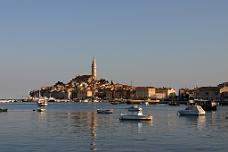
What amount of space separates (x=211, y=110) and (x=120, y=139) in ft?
246

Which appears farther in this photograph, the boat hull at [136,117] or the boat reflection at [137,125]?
the boat hull at [136,117]

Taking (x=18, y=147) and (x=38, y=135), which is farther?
(x=38, y=135)

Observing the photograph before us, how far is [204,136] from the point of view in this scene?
38188 millimetres

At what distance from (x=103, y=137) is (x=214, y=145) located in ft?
29.7

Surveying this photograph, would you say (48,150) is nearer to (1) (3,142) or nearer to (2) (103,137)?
(1) (3,142)

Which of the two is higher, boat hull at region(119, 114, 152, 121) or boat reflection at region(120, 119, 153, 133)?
boat hull at region(119, 114, 152, 121)

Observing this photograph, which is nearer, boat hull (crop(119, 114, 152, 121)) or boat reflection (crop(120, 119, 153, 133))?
boat reflection (crop(120, 119, 153, 133))

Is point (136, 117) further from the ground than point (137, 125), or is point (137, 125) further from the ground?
point (136, 117)

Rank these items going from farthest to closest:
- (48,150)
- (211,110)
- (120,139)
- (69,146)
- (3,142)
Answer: (211,110)
(120,139)
(3,142)
(69,146)
(48,150)

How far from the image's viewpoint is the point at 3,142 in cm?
3309

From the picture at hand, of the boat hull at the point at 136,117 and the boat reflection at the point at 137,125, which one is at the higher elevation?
the boat hull at the point at 136,117

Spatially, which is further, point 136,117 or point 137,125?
point 136,117

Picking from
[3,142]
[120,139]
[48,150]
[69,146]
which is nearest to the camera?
[48,150]

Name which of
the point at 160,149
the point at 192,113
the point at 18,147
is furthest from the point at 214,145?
the point at 192,113
